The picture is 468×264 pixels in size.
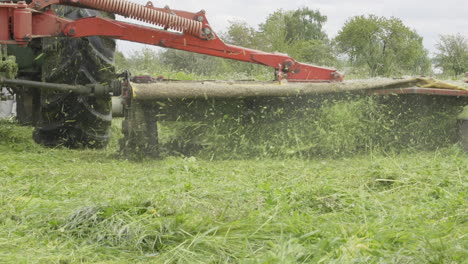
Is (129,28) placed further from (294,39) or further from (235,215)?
(294,39)

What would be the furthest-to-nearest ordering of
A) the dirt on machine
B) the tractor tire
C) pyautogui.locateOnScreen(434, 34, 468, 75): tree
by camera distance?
1. pyautogui.locateOnScreen(434, 34, 468, 75): tree
2. the tractor tire
3. the dirt on machine

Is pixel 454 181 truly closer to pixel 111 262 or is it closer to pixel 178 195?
pixel 178 195

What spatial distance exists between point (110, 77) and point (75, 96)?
321 mm

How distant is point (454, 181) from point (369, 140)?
1.55 meters

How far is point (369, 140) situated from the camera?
466 centimetres

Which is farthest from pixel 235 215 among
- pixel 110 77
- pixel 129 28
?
pixel 110 77

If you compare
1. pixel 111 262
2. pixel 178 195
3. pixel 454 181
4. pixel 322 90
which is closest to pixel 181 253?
pixel 111 262

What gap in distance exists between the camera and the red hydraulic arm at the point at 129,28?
14.2 feet

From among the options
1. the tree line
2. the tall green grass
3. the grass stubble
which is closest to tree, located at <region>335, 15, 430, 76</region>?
the tree line

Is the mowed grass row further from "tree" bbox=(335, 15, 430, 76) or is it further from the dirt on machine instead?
"tree" bbox=(335, 15, 430, 76)

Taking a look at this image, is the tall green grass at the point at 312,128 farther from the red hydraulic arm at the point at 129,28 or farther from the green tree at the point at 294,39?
the green tree at the point at 294,39

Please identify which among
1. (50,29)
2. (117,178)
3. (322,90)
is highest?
(50,29)

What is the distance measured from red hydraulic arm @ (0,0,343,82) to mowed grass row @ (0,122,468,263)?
1.22 metres

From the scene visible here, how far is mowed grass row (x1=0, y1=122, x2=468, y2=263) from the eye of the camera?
6.28ft
